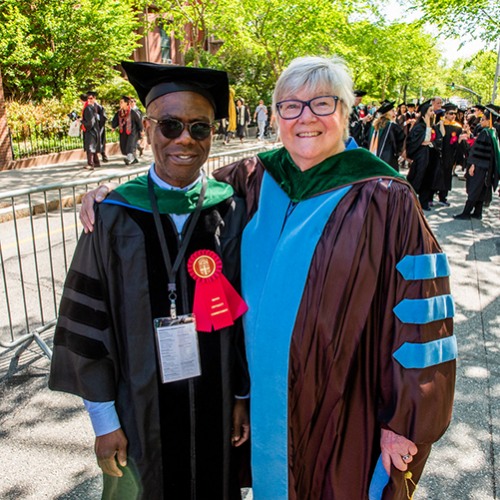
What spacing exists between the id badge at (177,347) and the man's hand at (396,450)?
75 cm

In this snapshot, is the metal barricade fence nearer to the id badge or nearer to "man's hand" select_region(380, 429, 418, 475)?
the id badge

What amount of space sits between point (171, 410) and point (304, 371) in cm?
52

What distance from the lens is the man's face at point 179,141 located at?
5.73ft

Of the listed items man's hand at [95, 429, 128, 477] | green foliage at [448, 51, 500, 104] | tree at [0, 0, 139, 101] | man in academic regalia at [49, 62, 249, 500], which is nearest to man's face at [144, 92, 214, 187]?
man in academic regalia at [49, 62, 249, 500]

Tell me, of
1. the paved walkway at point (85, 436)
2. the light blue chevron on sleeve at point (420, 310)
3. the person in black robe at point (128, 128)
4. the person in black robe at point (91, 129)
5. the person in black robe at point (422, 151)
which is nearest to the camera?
the light blue chevron on sleeve at point (420, 310)

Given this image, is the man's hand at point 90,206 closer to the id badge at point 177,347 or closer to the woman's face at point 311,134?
the id badge at point 177,347

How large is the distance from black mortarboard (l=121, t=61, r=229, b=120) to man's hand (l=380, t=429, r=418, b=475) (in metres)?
1.42

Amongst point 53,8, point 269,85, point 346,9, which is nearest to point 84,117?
point 53,8

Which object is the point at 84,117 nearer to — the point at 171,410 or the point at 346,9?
the point at 346,9

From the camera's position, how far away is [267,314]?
179cm

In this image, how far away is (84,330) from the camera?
5.59ft

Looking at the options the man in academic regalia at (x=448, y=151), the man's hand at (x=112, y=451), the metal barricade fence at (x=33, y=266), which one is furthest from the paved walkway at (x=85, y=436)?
the man in academic regalia at (x=448, y=151)

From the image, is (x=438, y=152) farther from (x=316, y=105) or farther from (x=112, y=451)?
(x=112, y=451)

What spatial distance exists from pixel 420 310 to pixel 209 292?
73 cm
